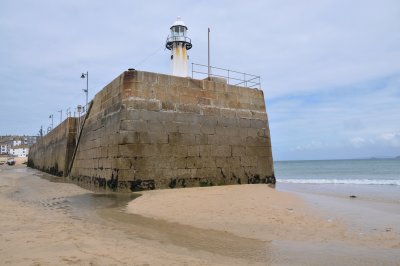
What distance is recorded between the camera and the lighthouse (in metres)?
18.1

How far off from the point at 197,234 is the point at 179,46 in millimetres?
14359

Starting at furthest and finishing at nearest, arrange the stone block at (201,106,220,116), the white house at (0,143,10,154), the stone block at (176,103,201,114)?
the white house at (0,143,10,154)
the stone block at (201,106,220,116)
the stone block at (176,103,201,114)

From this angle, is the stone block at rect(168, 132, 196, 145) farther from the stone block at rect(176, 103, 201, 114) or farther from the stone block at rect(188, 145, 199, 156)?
the stone block at rect(176, 103, 201, 114)

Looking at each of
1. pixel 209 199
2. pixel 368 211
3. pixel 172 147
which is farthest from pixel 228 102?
pixel 368 211

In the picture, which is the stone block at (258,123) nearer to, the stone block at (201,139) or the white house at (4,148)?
the stone block at (201,139)

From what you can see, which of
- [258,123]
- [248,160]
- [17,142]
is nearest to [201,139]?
[248,160]

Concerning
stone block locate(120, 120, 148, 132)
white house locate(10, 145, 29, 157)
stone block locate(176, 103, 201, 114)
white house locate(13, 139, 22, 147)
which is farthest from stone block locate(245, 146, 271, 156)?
white house locate(13, 139, 22, 147)

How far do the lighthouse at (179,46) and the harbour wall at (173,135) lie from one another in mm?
4689

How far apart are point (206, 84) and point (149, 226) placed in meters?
8.46

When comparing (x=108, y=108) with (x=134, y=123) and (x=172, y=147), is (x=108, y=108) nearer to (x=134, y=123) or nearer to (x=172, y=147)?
(x=134, y=123)

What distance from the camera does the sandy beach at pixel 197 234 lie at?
4.05m

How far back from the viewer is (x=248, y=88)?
15.1 m

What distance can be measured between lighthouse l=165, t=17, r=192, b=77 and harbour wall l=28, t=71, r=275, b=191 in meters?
4.69

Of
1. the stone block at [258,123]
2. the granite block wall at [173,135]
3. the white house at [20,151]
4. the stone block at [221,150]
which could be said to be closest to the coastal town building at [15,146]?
the white house at [20,151]
